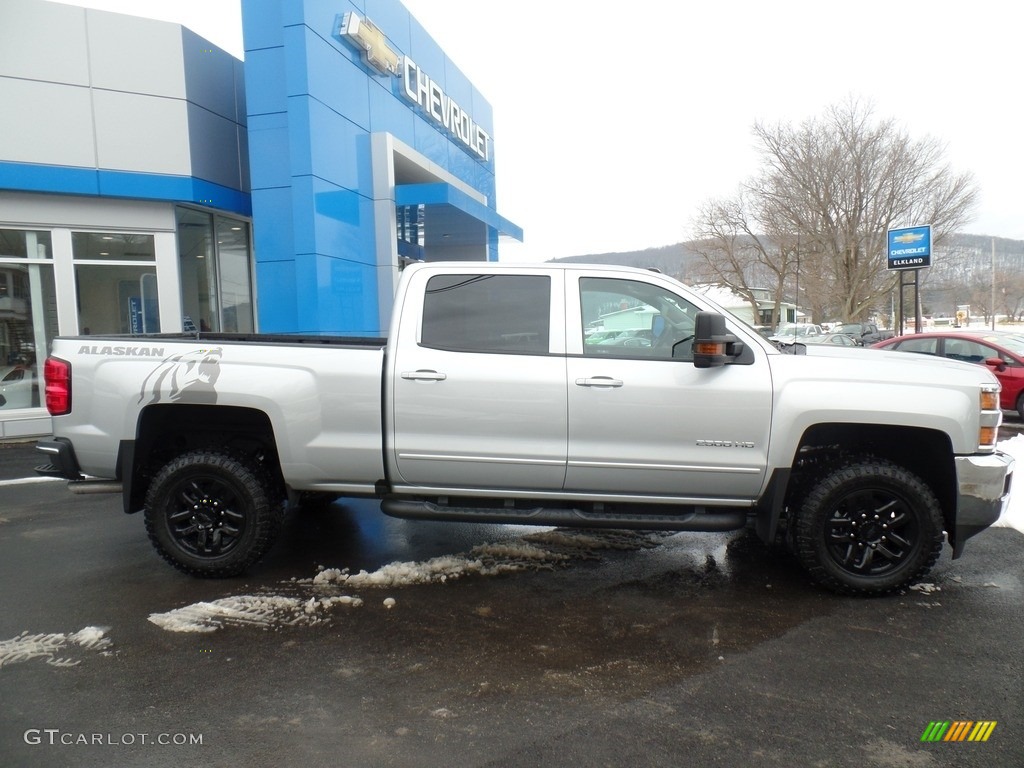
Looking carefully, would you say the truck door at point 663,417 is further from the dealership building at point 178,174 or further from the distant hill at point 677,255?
the dealership building at point 178,174

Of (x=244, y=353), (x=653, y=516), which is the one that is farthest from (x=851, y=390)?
(x=244, y=353)

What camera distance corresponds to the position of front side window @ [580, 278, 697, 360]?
14.1ft

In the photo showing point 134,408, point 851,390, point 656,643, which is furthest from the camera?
point 134,408

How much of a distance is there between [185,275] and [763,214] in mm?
30367

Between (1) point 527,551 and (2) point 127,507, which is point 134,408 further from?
(1) point 527,551

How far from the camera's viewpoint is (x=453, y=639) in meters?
3.72

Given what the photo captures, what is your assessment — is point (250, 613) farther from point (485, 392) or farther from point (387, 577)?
point (485, 392)

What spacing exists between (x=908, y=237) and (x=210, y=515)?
20839mm

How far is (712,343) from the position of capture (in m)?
3.95

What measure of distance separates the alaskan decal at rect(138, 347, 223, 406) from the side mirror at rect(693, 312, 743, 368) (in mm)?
2968

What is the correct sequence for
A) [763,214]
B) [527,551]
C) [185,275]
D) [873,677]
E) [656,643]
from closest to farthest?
1. [873,677]
2. [656,643]
3. [527,551]
4. [185,275]
5. [763,214]

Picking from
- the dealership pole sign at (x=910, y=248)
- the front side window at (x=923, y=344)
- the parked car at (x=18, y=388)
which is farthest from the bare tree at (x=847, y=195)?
the parked car at (x=18, y=388)

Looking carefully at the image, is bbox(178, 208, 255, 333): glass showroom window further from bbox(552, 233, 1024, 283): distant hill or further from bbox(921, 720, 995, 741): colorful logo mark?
bbox(921, 720, 995, 741): colorful logo mark

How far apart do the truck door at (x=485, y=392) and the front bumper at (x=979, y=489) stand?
2.31 meters
